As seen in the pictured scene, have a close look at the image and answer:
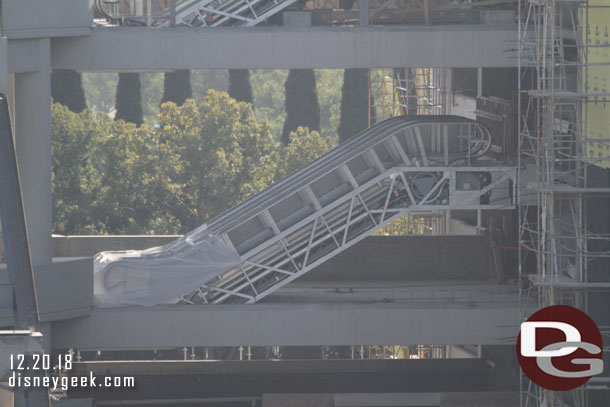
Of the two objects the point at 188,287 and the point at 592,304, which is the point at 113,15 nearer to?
the point at 188,287

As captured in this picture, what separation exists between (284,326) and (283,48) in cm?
717

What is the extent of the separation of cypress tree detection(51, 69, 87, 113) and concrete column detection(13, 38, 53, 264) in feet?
113

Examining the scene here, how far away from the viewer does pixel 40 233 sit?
96.1 feet

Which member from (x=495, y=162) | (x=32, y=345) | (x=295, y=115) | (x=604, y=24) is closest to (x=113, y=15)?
(x=495, y=162)

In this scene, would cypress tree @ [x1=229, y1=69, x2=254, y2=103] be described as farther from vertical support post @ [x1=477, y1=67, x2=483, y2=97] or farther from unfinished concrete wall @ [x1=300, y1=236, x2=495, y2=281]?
unfinished concrete wall @ [x1=300, y1=236, x2=495, y2=281]

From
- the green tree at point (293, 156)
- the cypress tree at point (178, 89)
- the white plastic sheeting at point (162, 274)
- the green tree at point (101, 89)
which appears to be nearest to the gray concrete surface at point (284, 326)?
the white plastic sheeting at point (162, 274)

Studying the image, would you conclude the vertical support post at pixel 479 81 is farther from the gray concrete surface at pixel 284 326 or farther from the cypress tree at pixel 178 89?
the cypress tree at pixel 178 89

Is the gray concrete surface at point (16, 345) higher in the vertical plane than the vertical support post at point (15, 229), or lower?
lower

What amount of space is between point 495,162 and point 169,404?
11.1 m

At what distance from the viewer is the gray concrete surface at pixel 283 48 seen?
30.0m

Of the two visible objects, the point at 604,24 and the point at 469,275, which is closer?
the point at 604,24

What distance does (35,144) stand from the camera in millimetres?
29188

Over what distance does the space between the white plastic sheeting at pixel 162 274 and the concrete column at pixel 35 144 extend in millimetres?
1953

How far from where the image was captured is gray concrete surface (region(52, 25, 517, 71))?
30000mm
